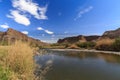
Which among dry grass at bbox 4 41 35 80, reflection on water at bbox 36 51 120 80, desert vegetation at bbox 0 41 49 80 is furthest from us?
reflection on water at bbox 36 51 120 80

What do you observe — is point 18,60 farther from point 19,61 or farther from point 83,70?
point 83,70

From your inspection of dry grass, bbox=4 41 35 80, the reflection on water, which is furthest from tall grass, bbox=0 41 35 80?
the reflection on water

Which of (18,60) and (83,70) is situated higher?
(18,60)

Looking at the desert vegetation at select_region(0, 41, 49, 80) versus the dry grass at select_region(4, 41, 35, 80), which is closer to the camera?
the desert vegetation at select_region(0, 41, 49, 80)

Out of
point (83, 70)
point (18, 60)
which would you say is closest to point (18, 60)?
point (18, 60)

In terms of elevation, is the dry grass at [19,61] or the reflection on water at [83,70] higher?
the dry grass at [19,61]

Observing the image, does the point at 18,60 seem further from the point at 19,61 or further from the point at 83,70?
the point at 83,70

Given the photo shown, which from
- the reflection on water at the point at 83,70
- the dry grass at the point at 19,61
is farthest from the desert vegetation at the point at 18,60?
the reflection on water at the point at 83,70

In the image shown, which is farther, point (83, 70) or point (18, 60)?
point (83, 70)

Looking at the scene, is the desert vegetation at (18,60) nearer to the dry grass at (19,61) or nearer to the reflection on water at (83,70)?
the dry grass at (19,61)

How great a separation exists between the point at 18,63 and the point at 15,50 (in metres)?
0.58

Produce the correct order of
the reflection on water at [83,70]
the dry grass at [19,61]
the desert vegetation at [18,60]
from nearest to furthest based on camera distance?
the desert vegetation at [18,60], the dry grass at [19,61], the reflection on water at [83,70]

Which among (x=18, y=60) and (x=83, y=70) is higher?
(x=18, y=60)

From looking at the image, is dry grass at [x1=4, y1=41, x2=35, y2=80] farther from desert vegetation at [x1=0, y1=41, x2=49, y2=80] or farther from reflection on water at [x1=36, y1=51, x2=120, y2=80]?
reflection on water at [x1=36, y1=51, x2=120, y2=80]
